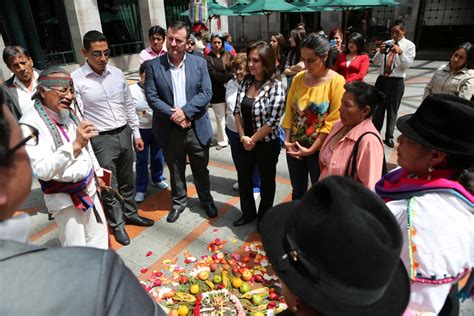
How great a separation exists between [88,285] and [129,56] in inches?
587

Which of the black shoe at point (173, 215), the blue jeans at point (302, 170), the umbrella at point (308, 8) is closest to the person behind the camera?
the blue jeans at point (302, 170)

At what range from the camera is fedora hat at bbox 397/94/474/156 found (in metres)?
1.41

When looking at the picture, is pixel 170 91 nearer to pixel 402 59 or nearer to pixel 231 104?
pixel 231 104

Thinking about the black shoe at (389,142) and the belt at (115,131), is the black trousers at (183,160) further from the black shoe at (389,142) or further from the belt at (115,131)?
→ the black shoe at (389,142)

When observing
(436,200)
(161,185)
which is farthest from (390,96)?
(436,200)

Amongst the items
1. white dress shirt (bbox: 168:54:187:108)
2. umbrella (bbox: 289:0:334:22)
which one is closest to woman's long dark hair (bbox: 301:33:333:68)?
white dress shirt (bbox: 168:54:187:108)

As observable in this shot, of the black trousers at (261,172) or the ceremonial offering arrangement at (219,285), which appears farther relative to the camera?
the black trousers at (261,172)

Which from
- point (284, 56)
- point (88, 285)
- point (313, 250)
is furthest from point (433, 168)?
point (284, 56)

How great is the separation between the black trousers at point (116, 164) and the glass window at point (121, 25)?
11793mm

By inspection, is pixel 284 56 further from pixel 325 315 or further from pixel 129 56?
pixel 129 56

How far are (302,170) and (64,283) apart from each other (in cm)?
282

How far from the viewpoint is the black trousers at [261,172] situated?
11.1 ft

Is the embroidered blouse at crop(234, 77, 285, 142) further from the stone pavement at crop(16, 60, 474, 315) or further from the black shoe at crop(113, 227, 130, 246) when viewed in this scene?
the black shoe at crop(113, 227, 130, 246)

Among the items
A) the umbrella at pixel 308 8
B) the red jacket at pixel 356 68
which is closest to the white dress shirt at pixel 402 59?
the red jacket at pixel 356 68
